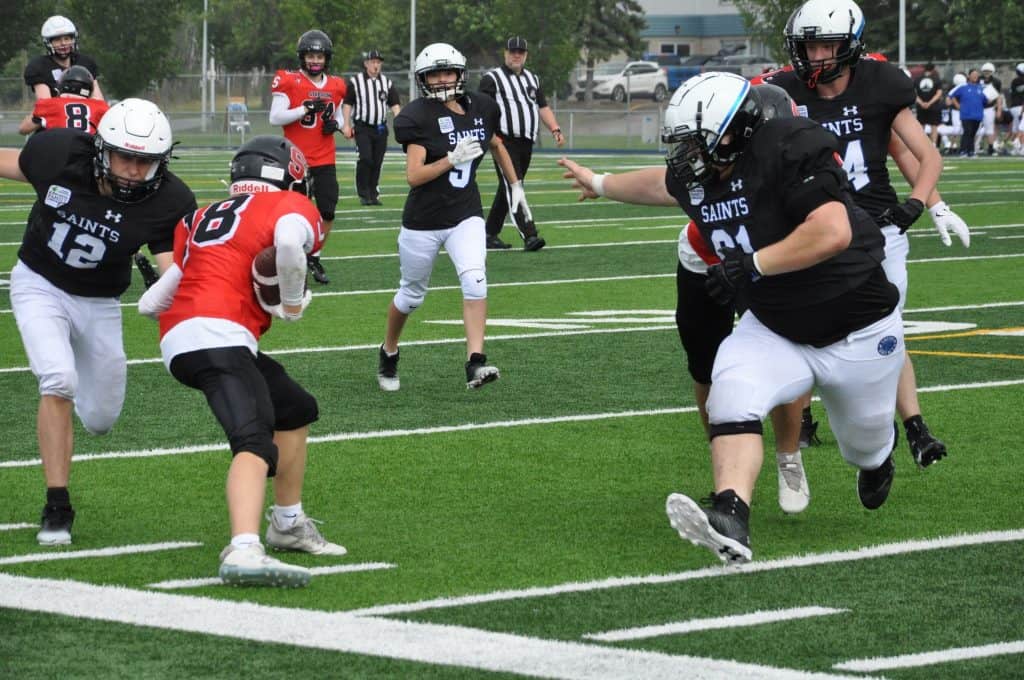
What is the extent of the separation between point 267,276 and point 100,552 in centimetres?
109

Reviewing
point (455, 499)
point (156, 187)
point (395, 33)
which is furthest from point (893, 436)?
point (395, 33)

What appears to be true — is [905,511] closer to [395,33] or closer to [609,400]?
[609,400]

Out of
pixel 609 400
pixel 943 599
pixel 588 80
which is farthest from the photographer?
pixel 588 80

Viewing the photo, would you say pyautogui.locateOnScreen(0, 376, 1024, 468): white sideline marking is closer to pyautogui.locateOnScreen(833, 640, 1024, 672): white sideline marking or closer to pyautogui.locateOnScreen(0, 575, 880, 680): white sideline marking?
pyautogui.locateOnScreen(0, 575, 880, 680): white sideline marking

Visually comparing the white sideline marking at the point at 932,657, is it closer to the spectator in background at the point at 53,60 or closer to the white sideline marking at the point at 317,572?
the white sideline marking at the point at 317,572

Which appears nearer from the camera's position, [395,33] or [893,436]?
[893,436]

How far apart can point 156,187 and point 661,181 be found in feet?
5.47

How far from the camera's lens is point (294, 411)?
586 cm

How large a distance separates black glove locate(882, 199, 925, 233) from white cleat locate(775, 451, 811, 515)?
1.21 meters

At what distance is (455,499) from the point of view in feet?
22.3

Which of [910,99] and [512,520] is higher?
[910,99]

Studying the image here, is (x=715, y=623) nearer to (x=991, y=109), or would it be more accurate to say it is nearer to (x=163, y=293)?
(x=163, y=293)

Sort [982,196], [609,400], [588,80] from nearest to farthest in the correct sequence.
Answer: [609,400] → [982,196] → [588,80]

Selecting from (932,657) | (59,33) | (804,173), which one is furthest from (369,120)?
(932,657)
